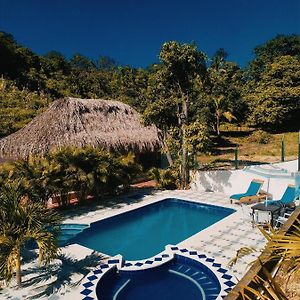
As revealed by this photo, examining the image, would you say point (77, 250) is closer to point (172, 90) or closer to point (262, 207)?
point (262, 207)

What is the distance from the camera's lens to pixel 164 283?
22.7 feet

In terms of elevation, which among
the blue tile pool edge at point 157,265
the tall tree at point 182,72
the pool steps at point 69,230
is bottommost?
the blue tile pool edge at point 157,265

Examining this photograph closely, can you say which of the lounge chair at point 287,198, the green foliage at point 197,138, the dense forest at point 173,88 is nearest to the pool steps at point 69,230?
the green foliage at point 197,138

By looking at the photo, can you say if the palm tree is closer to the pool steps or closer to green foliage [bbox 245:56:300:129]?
the pool steps

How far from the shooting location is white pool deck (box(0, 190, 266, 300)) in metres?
6.37

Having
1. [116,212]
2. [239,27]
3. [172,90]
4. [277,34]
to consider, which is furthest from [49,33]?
[116,212]

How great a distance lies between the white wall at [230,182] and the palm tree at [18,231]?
8906 mm

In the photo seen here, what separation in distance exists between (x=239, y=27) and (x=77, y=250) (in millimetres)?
45142

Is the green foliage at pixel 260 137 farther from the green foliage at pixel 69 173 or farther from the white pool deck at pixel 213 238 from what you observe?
the green foliage at pixel 69 173

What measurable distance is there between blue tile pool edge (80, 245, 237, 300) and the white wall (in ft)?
19.6

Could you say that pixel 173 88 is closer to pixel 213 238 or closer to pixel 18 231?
pixel 213 238

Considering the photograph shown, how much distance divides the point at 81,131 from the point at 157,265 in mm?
8978

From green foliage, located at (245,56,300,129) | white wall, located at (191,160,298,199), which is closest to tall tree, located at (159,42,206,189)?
white wall, located at (191,160,298,199)

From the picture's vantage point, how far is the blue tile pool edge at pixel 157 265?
20.8 ft
